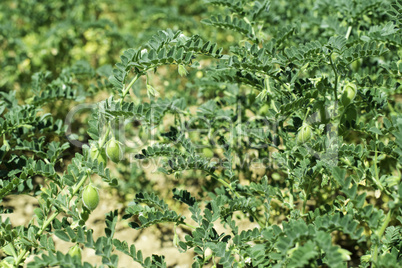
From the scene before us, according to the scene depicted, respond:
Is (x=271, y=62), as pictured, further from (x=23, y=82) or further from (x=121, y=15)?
(x=121, y=15)

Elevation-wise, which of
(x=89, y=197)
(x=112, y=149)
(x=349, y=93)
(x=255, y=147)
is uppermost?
(x=349, y=93)

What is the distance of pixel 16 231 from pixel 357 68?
152 cm

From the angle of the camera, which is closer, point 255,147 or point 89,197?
point 89,197

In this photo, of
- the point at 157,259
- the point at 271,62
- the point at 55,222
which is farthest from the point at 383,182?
the point at 55,222

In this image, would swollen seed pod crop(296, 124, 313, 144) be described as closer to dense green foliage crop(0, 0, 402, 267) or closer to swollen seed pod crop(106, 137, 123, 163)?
dense green foliage crop(0, 0, 402, 267)

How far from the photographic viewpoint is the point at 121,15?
3980 mm

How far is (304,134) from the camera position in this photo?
51.2 inches

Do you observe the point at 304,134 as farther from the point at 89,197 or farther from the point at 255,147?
the point at 89,197

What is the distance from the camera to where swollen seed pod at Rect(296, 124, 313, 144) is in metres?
1.30

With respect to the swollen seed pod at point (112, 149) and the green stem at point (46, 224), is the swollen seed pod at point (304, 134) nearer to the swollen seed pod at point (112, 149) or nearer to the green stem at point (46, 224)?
the swollen seed pod at point (112, 149)

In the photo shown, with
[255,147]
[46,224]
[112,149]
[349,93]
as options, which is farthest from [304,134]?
[46,224]

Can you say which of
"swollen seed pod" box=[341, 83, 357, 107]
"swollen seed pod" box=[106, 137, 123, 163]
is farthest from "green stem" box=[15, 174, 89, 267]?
"swollen seed pod" box=[341, 83, 357, 107]

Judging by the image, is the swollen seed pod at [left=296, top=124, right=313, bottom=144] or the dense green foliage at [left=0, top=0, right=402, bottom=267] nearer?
the dense green foliage at [left=0, top=0, right=402, bottom=267]

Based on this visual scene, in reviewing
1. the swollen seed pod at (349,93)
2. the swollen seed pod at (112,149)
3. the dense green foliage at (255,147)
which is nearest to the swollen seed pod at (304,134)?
the dense green foliage at (255,147)
